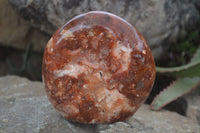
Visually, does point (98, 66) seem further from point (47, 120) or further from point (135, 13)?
point (135, 13)

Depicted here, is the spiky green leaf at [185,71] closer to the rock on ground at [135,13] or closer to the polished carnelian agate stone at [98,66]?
the rock on ground at [135,13]

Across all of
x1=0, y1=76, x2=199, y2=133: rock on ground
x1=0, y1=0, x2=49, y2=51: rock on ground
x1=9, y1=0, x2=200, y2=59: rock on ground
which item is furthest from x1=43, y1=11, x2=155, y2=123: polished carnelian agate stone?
x1=0, y1=0, x2=49, y2=51: rock on ground

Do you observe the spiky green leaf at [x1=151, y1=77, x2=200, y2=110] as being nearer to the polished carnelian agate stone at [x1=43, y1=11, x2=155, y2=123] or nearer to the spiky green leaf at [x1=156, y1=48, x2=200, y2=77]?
the spiky green leaf at [x1=156, y1=48, x2=200, y2=77]

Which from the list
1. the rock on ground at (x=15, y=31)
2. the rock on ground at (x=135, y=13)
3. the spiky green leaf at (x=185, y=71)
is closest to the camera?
the spiky green leaf at (x=185, y=71)

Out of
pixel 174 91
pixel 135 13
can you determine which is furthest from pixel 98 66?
pixel 135 13

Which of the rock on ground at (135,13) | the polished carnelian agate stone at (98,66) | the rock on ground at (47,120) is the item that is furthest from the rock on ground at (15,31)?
the polished carnelian agate stone at (98,66)

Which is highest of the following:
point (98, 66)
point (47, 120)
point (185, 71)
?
point (98, 66)
